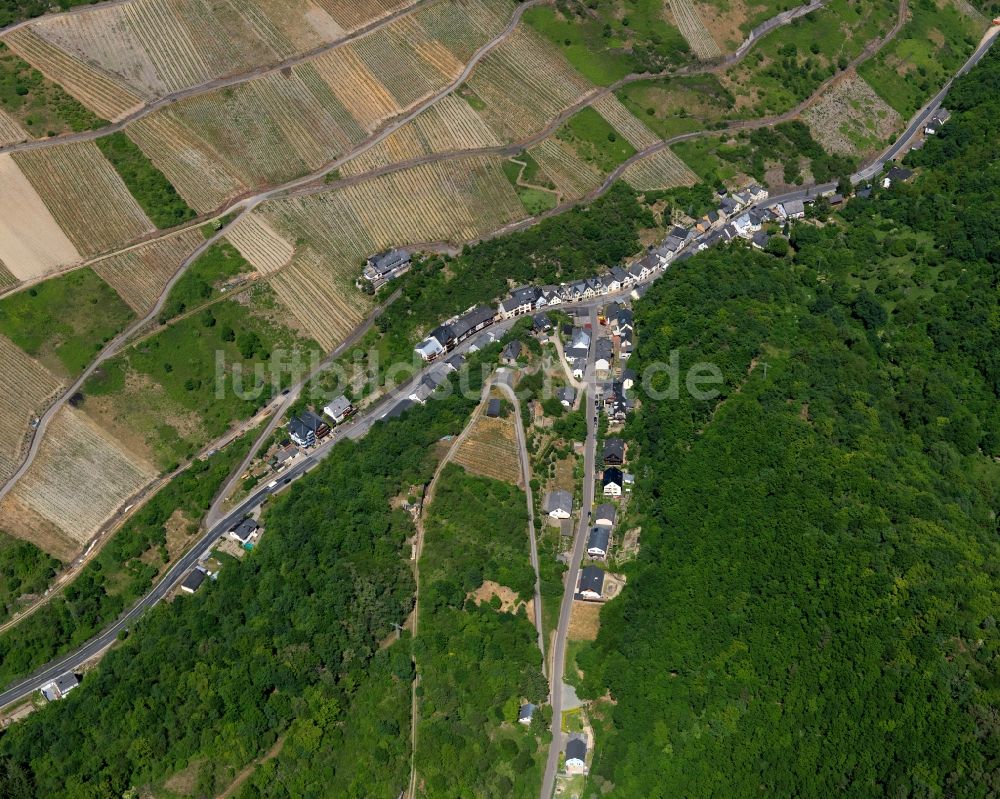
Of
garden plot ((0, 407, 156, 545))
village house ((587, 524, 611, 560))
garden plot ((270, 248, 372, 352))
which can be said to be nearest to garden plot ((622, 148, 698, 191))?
garden plot ((270, 248, 372, 352))

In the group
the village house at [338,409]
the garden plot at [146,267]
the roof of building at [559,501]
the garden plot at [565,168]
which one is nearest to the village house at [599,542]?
the roof of building at [559,501]

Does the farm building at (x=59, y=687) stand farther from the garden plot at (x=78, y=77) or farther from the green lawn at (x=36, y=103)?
the garden plot at (x=78, y=77)

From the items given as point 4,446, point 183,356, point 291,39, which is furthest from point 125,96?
point 4,446

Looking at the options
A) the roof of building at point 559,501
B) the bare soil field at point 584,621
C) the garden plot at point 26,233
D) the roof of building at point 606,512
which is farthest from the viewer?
the garden plot at point 26,233

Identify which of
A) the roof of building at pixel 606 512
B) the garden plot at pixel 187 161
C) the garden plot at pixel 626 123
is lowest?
the roof of building at pixel 606 512

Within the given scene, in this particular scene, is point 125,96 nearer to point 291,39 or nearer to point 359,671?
point 291,39

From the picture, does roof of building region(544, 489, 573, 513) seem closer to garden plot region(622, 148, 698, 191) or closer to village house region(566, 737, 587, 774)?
village house region(566, 737, 587, 774)
